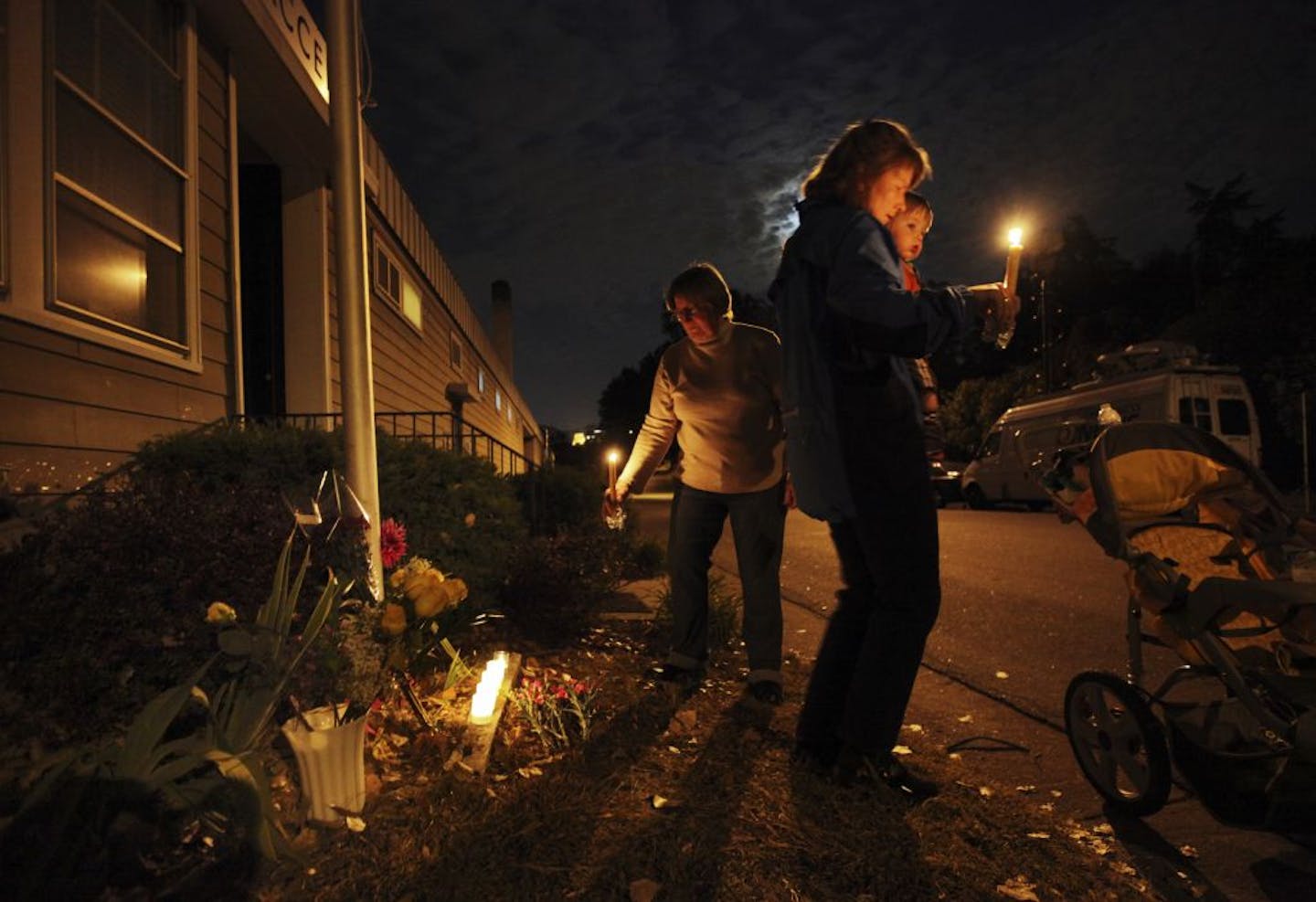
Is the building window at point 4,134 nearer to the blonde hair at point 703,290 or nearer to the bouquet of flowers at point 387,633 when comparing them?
the bouquet of flowers at point 387,633

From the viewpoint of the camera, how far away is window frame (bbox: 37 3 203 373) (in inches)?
140

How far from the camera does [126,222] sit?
4.29 meters

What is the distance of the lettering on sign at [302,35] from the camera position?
223 inches

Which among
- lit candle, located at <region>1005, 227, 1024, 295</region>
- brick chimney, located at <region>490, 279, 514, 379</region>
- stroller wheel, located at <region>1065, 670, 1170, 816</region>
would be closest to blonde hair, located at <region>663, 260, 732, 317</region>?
lit candle, located at <region>1005, 227, 1024, 295</region>

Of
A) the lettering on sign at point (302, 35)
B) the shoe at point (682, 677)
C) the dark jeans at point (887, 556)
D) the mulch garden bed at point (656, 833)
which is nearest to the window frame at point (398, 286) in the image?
the lettering on sign at point (302, 35)

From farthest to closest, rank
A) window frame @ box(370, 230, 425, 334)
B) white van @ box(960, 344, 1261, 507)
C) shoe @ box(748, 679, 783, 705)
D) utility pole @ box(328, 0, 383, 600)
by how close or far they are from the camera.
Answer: white van @ box(960, 344, 1261, 507), window frame @ box(370, 230, 425, 334), shoe @ box(748, 679, 783, 705), utility pole @ box(328, 0, 383, 600)

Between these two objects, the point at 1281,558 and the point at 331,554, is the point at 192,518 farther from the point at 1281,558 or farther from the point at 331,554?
the point at 1281,558

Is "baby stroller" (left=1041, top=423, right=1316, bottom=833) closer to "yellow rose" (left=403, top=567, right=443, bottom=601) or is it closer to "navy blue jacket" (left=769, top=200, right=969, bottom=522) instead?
"navy blue jacket" (left=769, top=200, right=969, bottom=522)

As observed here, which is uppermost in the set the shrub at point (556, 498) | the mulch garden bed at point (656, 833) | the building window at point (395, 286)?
the building window at point (395, 286)

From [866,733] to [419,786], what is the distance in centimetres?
136

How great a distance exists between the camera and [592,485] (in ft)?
32.5

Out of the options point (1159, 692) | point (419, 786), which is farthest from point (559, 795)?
point (1159, 692)

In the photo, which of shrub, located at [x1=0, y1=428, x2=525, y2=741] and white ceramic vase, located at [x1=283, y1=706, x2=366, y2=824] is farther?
white ceramic vase, located at [x1=283, y1=706, x2=366, y2=824]

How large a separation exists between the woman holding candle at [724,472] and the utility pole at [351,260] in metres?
1.34
